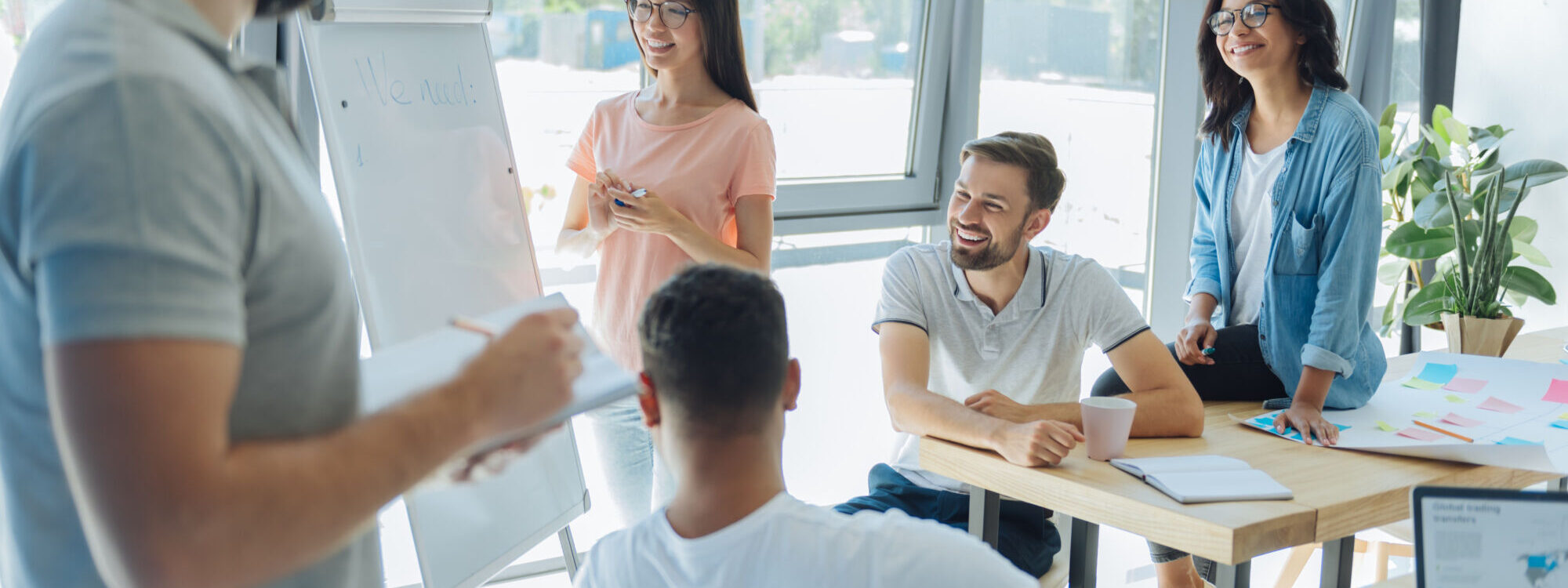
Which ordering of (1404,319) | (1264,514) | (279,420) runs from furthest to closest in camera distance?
(1404,319) → (1264,514) → (279,420)

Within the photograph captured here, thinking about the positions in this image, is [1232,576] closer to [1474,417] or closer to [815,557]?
[1474,417]

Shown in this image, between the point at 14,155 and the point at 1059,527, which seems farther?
the point at 1059,527

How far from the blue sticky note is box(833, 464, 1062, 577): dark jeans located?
3.09 feet

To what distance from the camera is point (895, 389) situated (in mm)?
2082

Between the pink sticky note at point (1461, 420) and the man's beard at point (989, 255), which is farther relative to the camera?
the man's beard at point (989, 255)

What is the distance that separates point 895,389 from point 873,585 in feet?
3.53

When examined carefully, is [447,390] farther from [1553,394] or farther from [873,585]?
[1553,394]

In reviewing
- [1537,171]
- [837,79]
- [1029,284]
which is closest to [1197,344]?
[1029,284]

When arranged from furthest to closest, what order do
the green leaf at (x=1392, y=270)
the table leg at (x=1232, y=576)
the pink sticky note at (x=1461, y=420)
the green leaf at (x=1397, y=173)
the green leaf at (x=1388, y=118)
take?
the green leaf at (x=1392, y=270) < the green leaf at (x=1388, y=118) < the green leaf at (x=1397, y=173) < the pink sticky note at (x=1461, y=420) < the table leg at (x=1232, y=576)

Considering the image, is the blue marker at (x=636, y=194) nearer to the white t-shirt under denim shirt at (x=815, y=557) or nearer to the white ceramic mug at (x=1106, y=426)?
the white ceramic mug at (x=1106, y=426)

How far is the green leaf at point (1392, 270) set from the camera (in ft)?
14.3

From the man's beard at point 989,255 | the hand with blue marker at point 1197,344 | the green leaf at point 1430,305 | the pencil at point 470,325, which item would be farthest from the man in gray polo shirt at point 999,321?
the green leaf at point 1430,305

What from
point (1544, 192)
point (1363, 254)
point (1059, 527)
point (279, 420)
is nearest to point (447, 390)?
point (279, 420)

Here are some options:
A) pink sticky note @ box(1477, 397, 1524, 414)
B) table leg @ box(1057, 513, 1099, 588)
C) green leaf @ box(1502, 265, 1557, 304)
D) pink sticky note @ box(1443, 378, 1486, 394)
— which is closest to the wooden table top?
table leg @ box(1057, 513, 1099, 588)
